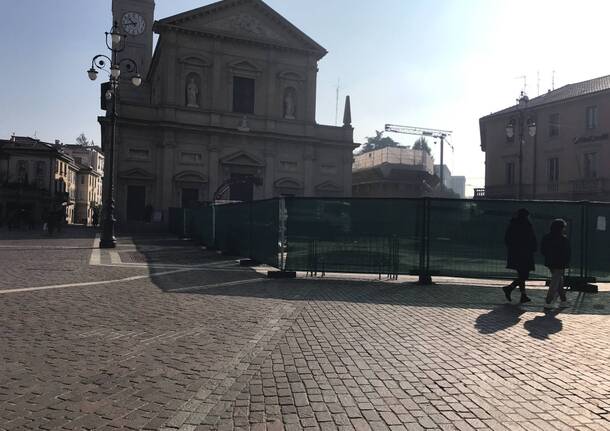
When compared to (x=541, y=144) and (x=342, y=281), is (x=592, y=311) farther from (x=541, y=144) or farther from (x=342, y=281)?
(x=541, y=144)

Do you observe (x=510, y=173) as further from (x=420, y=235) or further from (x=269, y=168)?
(x=420, y=235)

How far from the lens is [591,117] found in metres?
41.2

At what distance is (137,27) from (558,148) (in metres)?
46.3

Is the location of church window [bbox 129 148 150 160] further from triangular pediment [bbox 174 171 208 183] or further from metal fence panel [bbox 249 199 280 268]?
metal fence panel [bbox 249 199 280 268]

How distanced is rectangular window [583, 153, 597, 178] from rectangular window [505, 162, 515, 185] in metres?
7.09

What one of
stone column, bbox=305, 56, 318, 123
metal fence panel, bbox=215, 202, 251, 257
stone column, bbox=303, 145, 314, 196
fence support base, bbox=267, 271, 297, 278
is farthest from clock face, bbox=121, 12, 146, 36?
fence support base, bbox=267, 271, 297, 278

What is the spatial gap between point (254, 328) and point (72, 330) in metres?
2.50

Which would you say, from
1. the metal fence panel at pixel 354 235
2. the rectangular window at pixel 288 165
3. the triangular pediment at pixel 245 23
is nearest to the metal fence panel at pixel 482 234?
the metal fence panel at pixel 354 235

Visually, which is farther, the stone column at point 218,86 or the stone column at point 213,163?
the stone column at point 218,86

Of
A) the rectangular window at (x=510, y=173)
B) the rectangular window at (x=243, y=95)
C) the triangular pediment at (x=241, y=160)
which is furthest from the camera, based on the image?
the rectangular window at (x=243, y=95)

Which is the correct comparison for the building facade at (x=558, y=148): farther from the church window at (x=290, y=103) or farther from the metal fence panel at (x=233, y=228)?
the metal fence panel at (x=233, y=228)

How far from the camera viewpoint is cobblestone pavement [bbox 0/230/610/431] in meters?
4.13

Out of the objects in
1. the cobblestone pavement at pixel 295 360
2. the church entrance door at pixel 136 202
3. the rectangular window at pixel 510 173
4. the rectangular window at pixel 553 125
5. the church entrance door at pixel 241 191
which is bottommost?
the cobblestone pavement at pixel 295 360

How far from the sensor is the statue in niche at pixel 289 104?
51.3m
